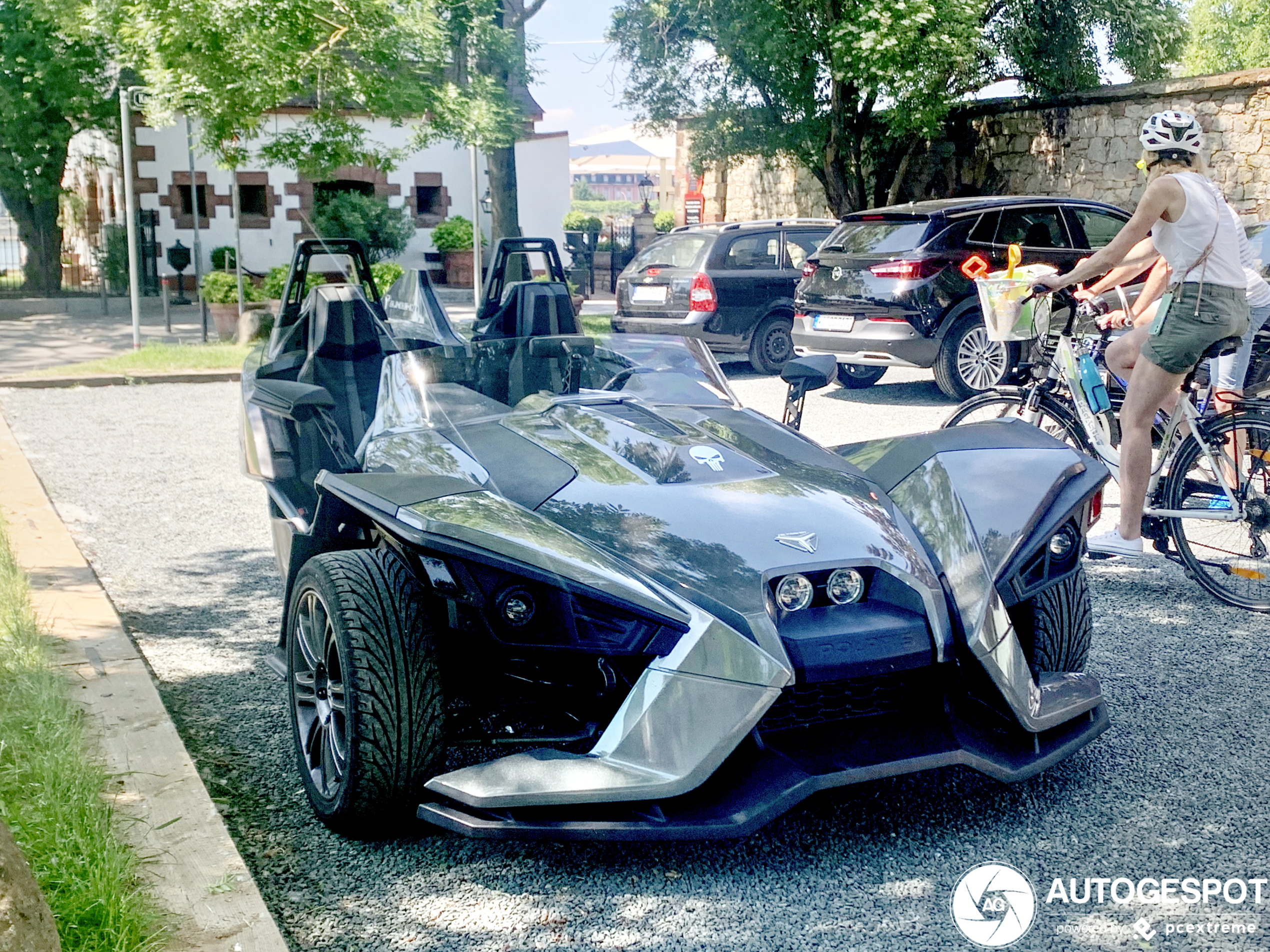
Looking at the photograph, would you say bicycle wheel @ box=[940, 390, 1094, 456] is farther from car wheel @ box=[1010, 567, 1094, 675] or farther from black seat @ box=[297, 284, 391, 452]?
black seat @ box=[297, 284, 391, 452]

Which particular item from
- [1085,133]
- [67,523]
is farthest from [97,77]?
[67,523]

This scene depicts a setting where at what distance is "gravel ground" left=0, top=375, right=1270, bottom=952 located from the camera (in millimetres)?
2824

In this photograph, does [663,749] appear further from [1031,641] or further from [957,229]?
[957,229]

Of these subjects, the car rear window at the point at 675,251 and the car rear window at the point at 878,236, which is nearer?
the car rear window at the point at 878,236

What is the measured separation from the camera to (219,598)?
5.60 meters

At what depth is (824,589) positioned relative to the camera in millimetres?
3146

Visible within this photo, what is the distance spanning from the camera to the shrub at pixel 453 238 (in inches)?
1132

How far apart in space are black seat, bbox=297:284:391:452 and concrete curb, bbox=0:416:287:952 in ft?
4.26

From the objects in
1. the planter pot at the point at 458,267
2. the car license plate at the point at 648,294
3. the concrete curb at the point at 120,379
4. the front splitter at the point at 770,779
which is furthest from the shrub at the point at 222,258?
the front splitter at the point at 770,779

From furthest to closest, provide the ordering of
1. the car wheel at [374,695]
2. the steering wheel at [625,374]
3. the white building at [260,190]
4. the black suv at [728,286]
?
the white building at [260,190] < the black suv at [728,286] < the steering wheel at [625,374] < the car wheel at [374,695]

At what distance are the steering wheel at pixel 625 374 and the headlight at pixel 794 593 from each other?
1.52 meters

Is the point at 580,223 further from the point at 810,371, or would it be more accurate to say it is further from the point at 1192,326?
the point at 810,371

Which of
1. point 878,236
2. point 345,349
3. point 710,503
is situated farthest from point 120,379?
point 710,503

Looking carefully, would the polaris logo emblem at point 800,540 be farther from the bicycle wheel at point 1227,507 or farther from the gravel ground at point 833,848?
the bicycle wheel at point 1227,507
